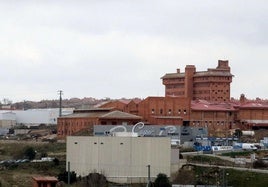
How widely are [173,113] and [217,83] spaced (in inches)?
678

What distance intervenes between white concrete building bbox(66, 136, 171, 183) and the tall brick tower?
32.4 metres

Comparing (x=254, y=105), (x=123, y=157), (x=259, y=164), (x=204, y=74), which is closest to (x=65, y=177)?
(x=123, y=157)

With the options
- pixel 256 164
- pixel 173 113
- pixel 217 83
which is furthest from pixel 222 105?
pixel 256 164

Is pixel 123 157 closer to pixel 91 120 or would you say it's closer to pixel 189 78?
pixel 91 120

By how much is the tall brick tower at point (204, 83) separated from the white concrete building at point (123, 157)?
32.4 meters

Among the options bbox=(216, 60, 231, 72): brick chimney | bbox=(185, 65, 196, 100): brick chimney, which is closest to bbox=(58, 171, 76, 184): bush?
bbox=(185, 65, 196, 100): brick chimney

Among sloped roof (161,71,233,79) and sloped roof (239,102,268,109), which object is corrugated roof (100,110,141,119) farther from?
sloped roof (161,71,233,79)

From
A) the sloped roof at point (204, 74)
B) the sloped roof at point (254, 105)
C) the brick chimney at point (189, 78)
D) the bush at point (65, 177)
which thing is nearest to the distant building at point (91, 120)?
the sloped roof at point (254, 105)

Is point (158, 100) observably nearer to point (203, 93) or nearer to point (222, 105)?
point (222, 105)

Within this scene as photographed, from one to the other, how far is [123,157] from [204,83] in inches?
1355

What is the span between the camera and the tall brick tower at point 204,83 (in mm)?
71438

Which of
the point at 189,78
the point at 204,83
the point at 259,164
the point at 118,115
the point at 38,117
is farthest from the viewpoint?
the point at 38,117

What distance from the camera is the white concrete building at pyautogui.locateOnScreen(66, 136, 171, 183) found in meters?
37.8

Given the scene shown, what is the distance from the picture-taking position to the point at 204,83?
7175 cm
